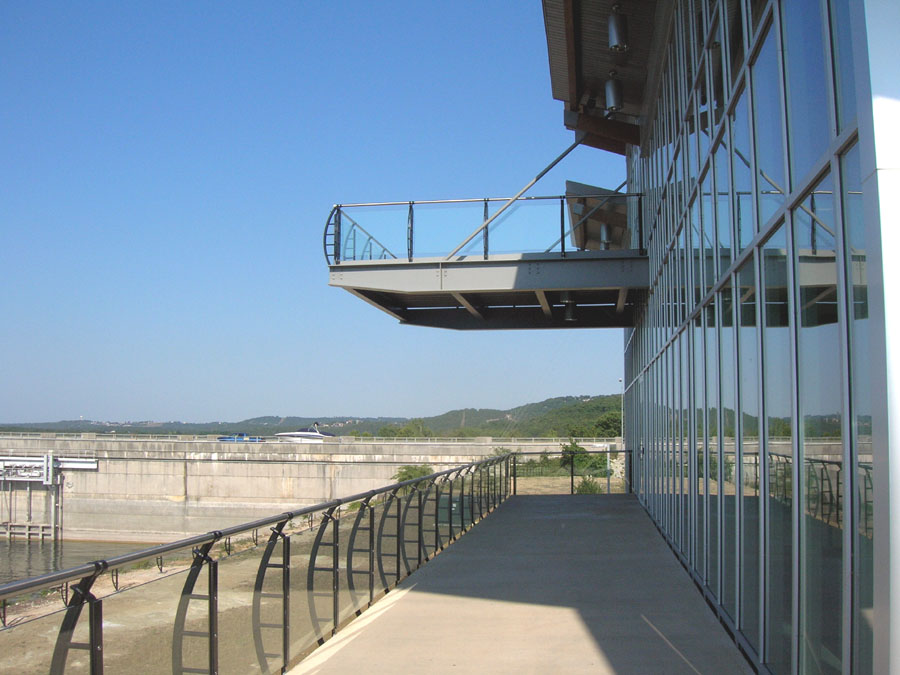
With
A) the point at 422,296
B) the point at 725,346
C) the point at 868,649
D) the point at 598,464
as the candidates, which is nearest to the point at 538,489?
the point at 598,464

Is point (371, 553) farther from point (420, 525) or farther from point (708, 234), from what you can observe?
point (708, 234)

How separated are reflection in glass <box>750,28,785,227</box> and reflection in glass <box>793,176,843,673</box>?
23.2 inches

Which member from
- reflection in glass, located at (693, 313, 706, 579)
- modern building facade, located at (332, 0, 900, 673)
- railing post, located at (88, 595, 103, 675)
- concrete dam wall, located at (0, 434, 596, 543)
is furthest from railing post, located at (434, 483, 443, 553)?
concrete dam wall, located at (0, 434, 596, 543)

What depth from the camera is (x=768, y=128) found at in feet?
18.0

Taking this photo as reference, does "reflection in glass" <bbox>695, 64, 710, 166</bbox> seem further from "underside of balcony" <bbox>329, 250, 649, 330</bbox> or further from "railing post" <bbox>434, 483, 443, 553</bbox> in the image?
"underside of balcony" <bbox>329, 250, 649, 330</bbox>

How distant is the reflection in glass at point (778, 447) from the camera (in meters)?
5.10

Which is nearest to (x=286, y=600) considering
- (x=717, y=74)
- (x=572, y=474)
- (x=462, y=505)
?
(x=717, y=74)

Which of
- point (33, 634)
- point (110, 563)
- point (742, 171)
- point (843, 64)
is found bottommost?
point (33, 634)

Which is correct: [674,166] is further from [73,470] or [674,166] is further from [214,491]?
[73,470]

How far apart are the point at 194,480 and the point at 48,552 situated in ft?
39.5

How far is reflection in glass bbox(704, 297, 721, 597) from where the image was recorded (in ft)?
25.7

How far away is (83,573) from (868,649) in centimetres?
327

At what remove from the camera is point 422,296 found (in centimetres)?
1806

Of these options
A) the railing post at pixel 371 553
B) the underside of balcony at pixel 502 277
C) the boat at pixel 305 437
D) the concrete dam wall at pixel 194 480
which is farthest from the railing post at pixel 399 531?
the boat at pixel 305 437
